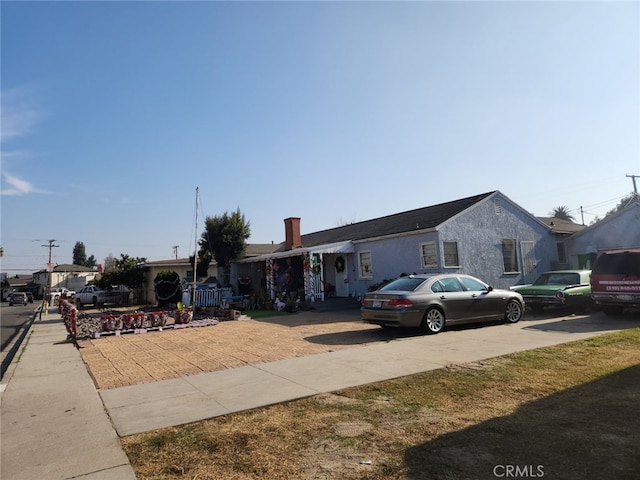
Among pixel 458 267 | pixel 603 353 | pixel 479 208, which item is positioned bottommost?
pixel 603 353

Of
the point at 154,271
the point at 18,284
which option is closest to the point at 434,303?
the point at 154,271

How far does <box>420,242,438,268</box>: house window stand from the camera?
1696 centimetres

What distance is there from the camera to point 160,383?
6.75 metres

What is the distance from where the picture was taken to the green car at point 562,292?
13.6 meters

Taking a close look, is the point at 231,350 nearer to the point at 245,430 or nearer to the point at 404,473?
the point at 245,430

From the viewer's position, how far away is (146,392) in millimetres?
6234

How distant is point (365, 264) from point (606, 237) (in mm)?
11842

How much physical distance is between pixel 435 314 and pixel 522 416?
6.06 meters

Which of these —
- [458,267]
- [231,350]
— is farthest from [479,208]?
[231,350]

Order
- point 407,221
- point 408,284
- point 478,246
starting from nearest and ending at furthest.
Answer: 1. point 408,284
2. point 478,246
3. point 407,221

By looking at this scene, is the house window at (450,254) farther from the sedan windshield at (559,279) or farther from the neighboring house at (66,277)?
the neighboring house at (66,277)

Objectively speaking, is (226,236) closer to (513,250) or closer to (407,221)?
(407,221)

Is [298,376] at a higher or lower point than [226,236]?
lower

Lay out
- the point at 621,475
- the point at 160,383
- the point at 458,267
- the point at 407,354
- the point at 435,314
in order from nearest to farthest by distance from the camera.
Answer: the point at 621,475 → the point at 160,383 → the point at 407,354 → the point at 435,314 → the point at 458,267
